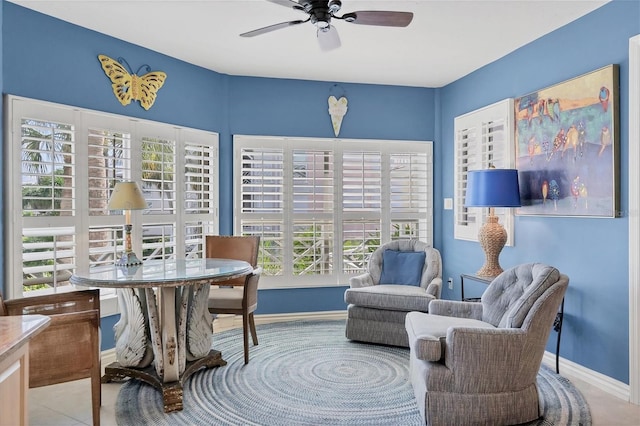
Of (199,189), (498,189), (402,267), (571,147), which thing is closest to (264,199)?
(199,189)

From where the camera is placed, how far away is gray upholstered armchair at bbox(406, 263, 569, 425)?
2529mm

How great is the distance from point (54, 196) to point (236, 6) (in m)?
1.94

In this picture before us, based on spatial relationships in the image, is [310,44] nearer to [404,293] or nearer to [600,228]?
[404,293]

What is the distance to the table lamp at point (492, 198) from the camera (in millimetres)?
3688

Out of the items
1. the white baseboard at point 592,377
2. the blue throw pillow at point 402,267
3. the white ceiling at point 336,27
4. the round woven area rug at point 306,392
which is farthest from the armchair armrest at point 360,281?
the white ceiling at point 336,27

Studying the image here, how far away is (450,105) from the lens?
5.21 meters

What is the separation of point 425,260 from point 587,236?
1.44 metres

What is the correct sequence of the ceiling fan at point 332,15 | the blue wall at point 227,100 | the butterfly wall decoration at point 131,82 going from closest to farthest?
the ceiling fan at point 332,15, the blue wall at point 227,100, the butterfly wall decoration at point 131,82

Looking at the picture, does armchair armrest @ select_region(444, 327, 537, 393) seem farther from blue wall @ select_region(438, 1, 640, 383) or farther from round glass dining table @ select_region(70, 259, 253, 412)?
round glass dining table @ select_region(70, 259, 253, 412)

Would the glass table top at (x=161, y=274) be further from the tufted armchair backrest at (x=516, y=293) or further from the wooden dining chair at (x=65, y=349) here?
the tufted armchair backrest at (x=516, y=293)

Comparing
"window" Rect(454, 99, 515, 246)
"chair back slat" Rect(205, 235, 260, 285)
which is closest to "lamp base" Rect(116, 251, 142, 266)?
"chair back slat" Rect(205, 235, 260, 285)

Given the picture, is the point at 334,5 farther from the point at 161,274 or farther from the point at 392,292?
the point at 392,292

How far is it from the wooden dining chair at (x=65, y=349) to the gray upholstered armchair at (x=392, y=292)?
86.3 inches

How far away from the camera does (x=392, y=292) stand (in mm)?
4012
